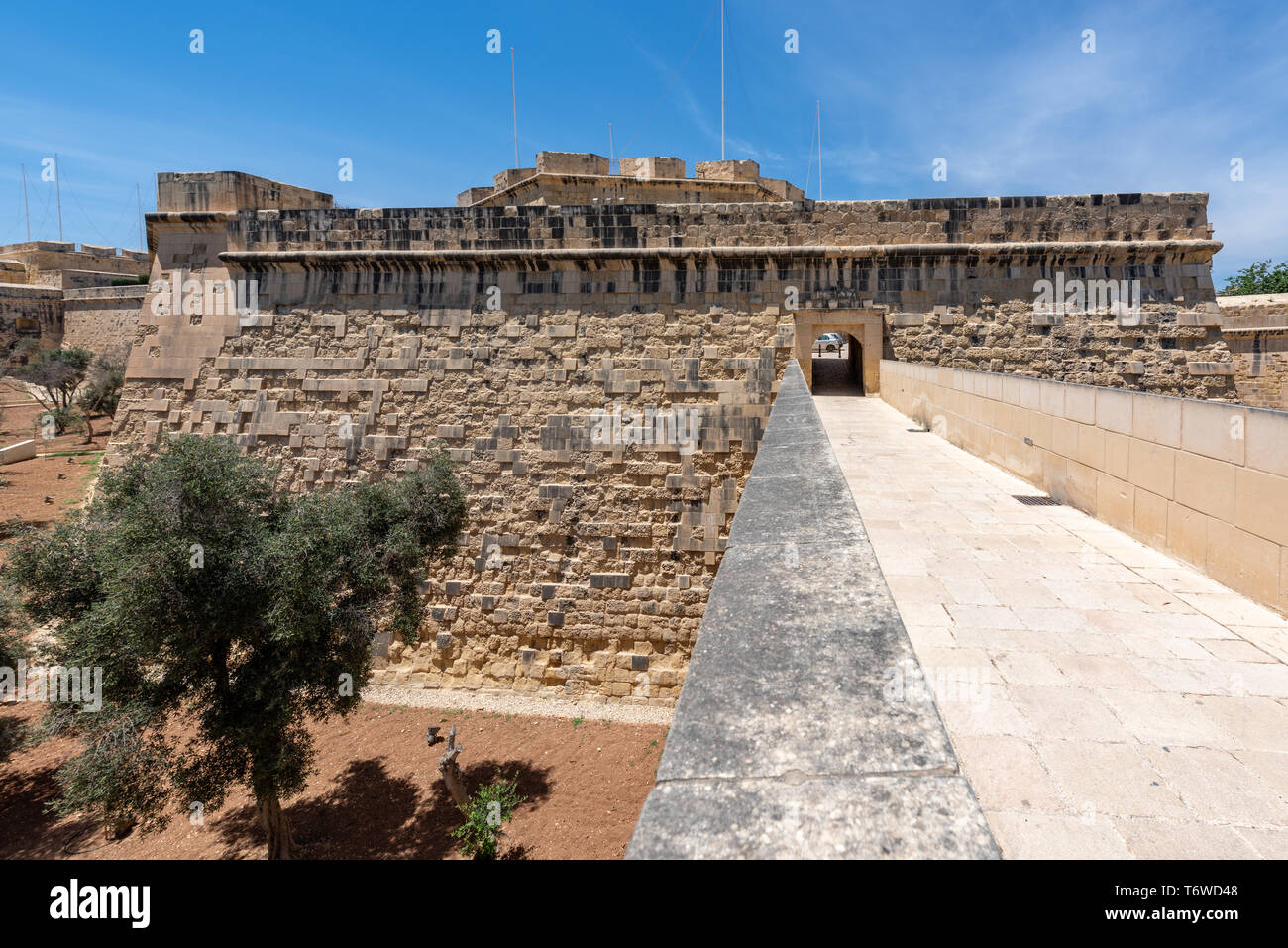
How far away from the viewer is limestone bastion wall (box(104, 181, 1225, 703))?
8992 millimetres

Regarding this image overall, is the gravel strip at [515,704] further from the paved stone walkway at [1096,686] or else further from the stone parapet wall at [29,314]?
the stone parapet wall at [29,314]

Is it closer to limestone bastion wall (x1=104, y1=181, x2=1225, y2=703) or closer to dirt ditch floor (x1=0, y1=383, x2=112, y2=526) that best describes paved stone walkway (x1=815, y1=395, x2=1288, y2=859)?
limestone bastion wall (x1=104, y1=181, x2=1225, y2=703)

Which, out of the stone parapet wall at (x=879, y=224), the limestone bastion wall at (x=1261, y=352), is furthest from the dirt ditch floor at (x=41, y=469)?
the limestone bastion wall at (x=1261, y=352)

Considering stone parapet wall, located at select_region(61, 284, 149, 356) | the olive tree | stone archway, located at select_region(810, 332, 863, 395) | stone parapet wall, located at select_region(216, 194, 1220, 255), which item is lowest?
the olive tree

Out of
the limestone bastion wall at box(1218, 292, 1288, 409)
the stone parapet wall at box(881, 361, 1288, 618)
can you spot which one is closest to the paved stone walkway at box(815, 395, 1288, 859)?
the stone parapet wall at box(881, 361, 1288, 618)

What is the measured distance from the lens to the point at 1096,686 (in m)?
2.14

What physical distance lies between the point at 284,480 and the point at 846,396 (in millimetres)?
10146

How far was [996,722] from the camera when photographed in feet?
6.24

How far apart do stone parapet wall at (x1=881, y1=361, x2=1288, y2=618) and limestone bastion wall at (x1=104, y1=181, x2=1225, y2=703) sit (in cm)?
414

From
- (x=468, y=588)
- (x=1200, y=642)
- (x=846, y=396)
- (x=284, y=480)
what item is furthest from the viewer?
(x=846, y=396)
